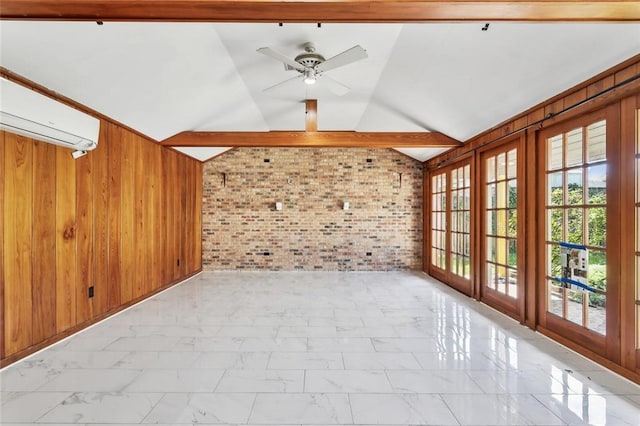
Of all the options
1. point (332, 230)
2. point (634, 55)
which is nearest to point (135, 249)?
point (332, 230)

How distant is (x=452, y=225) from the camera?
5.66m

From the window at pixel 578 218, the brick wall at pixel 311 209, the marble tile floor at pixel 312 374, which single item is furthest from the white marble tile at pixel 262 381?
the brick wall at pixel 311 209

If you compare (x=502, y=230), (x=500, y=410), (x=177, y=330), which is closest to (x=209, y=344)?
(x=177, y=330)

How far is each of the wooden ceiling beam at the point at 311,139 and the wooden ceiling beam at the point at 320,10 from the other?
3352 mm

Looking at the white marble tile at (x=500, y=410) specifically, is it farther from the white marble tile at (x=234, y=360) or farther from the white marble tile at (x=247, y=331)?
the white marble tile at (x=247, y=331)

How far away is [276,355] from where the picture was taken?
2.81 metres

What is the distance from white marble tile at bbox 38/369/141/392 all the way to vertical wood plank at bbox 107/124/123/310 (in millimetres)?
1568

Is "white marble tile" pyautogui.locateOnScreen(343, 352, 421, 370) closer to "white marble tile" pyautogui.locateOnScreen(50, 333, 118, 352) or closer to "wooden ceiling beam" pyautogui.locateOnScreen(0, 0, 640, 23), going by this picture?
"white marble tile" pyautogui.locateOnScreen(50, 333, 118, 352)

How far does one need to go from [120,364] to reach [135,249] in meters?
2.20

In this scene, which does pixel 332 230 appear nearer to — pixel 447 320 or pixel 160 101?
pixel 447 320

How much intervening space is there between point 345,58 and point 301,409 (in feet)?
9.22

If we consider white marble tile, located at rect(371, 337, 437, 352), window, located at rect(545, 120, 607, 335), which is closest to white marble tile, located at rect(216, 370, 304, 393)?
white marble tile, located at rect(371, 337, 437, 352)

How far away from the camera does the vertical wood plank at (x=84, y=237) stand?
3387 millimetres

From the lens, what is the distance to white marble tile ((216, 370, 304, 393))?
2.26 m
